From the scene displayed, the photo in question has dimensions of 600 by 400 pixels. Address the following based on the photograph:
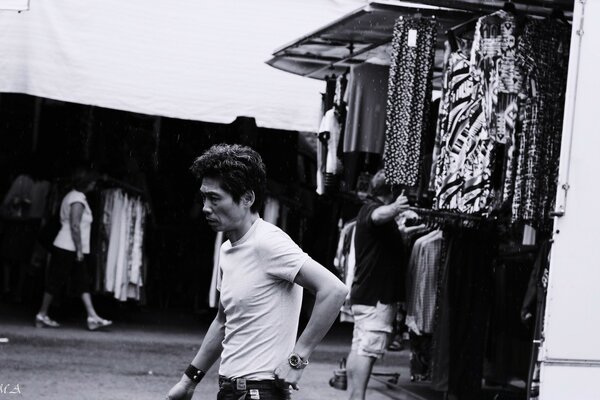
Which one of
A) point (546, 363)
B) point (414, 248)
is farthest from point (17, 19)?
point (546, 363)

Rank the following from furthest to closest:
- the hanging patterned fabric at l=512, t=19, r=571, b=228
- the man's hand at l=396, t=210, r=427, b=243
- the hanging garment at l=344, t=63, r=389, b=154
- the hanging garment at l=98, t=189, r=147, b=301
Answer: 1. the hanging garment at l=98, t=189, r=147, b=301
2. the man's hand at l=396, t=210, r=427, b=243
3. the hanging garment at l=344, t=63, r=389, b=154
4. the hanging patterned fabric at l=512, t=19, r=571, b=228

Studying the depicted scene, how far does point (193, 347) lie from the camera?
12.1 meters

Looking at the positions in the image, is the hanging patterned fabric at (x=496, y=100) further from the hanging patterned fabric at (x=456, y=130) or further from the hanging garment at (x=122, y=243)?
the hanging garment at (x=122, y=243)

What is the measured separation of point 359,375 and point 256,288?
14.6 ft

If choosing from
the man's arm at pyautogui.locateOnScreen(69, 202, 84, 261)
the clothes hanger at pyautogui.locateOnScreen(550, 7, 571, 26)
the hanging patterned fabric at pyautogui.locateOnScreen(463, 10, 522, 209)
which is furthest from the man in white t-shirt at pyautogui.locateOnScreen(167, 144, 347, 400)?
the man's arm at pyautogui.locateOnScreen(69, 202, 84, 261)

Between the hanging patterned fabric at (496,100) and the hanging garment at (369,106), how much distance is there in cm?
227

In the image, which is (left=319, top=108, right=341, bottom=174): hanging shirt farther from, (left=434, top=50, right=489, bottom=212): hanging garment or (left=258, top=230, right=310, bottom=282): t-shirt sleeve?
(left=258, top=230, right=310, bottom=282): t-shirt sleeve

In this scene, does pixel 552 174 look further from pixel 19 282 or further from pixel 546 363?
pixel 19 282

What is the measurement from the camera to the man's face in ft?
14.8

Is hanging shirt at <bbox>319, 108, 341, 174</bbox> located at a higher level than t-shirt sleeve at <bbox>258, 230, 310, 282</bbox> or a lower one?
higher

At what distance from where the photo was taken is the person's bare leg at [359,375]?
28.5ft

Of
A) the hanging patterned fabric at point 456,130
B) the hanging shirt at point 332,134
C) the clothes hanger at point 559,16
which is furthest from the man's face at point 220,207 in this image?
the hanging shirt at point 332,134

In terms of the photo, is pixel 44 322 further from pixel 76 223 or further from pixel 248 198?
pixel 248 198

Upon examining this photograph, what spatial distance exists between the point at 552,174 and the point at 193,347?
5.90 metres
